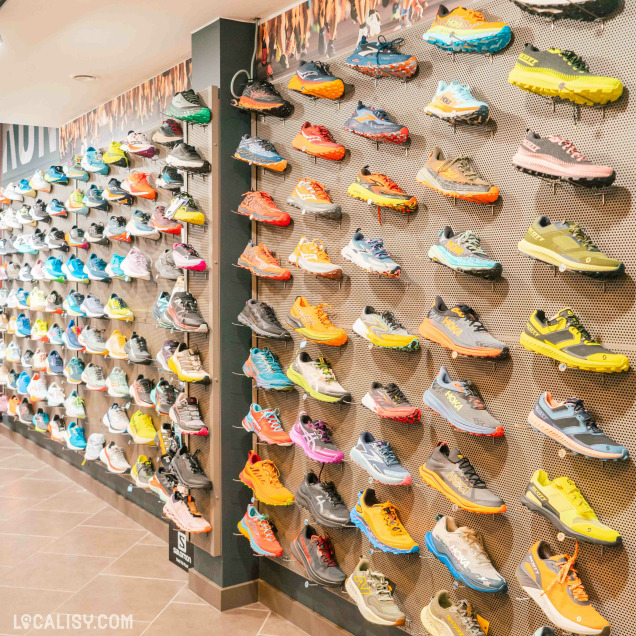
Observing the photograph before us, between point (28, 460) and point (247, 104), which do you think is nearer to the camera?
point (247, 104)

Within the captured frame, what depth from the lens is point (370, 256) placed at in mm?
3018

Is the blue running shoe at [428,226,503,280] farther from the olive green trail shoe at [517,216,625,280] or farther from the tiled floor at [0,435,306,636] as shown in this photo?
the tiled floor at [0,435,306,636]

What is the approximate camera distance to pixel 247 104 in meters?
3.66

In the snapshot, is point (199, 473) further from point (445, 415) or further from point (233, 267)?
point (445, 415)

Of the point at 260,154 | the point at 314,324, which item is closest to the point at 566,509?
the point at 314,324

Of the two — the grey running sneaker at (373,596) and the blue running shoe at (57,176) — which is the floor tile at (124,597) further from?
the blue running shoe at (57,176)

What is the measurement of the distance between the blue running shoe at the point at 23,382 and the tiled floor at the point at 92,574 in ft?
4.80

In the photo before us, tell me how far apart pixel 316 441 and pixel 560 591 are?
1.41m

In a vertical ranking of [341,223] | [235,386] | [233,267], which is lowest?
[235,386]

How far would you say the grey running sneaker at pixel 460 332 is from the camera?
2529mm

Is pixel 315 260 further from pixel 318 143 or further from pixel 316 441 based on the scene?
pixel 316 441

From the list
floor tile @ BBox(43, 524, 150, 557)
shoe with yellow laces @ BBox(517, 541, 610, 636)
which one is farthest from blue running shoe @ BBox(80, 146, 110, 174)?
shoe with yellow laces @ BBox(517, 541, 610, 636)

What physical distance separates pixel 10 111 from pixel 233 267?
3687mm

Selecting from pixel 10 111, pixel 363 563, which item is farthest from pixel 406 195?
pixel 10 111
